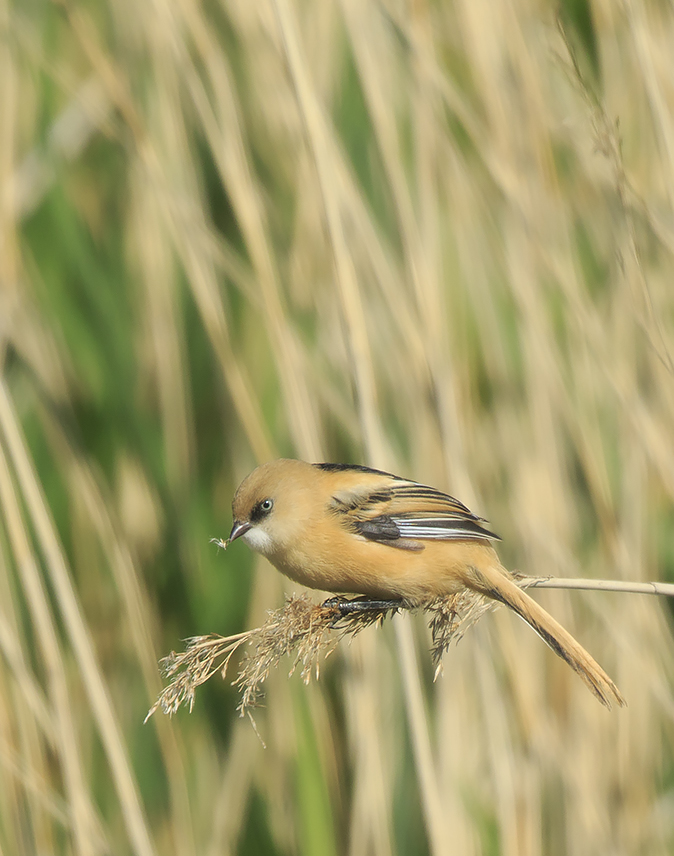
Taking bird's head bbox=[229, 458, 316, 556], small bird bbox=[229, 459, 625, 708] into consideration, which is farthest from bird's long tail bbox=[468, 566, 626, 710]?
bird's head bbox=[229, 458, 316, 556]

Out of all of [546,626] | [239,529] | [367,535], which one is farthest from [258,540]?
[546,626]

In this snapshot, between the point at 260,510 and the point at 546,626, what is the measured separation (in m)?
0.66

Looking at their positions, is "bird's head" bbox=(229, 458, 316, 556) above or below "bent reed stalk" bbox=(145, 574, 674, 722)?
above

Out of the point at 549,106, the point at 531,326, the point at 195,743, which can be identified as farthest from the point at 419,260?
the point at 195,743

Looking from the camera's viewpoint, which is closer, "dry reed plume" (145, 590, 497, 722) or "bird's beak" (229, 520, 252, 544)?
"dry reed plume" (145, 590, 497, 722)

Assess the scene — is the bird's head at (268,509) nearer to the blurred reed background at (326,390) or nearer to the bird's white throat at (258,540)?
the bird's white throat at (258,540)

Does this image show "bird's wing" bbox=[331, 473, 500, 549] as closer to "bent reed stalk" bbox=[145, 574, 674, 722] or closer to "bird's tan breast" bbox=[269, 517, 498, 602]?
"bird's tan breast" bbox=[269, 517, 498, 602]

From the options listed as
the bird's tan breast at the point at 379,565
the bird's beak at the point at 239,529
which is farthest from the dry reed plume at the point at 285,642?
the bird's beak at the point at 239,529

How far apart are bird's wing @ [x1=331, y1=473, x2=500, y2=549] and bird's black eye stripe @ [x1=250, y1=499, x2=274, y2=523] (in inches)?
6.3

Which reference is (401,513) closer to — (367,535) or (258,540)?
(367,535)

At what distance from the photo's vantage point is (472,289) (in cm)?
258

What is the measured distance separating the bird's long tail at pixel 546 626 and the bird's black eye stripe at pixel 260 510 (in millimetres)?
449

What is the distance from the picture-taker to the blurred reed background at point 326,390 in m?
2.22

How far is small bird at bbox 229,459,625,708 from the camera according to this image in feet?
6.60
